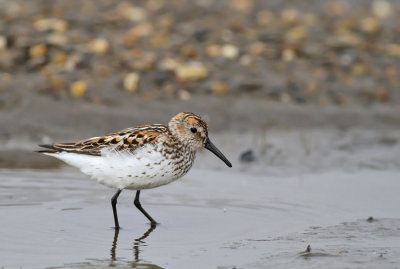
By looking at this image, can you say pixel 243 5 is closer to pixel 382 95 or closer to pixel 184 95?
pixel 382 95

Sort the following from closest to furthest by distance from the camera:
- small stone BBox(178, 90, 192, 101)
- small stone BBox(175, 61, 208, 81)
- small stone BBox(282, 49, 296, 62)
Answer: small stone BBox(178, 90, 192, 101) < small stone BBox(175, 61, 208, 81) < small stone BBox(282, 49, 296, 62)

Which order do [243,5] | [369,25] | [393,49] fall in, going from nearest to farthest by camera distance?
[393,49] < [369,25] < [243,5]

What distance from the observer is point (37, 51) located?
12.8 metres

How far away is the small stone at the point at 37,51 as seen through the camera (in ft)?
41.9

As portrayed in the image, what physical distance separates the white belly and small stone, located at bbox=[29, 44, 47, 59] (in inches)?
227

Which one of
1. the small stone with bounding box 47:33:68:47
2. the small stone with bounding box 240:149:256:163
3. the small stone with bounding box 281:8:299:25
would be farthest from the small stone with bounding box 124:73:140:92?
the small stone with bounding box 281:8:299:25

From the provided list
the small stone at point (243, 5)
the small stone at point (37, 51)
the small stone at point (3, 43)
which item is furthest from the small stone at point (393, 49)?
the small stone at point (3, 43)

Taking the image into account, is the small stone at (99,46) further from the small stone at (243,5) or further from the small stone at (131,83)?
the small stone at (243,5)

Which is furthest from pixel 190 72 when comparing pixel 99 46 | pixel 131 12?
pixel 131 12

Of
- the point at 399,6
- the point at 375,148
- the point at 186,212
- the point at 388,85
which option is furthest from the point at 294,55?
the point at 186,212

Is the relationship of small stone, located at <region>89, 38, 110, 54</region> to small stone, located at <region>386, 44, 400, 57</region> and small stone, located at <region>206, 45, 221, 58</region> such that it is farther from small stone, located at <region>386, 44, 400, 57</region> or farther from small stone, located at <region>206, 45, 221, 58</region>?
small stone, located at <region>386, 44, 400, 57</region>

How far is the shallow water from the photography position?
6316 mm

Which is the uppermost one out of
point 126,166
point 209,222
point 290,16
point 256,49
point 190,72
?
point 290,16

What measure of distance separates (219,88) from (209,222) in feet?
17.1
